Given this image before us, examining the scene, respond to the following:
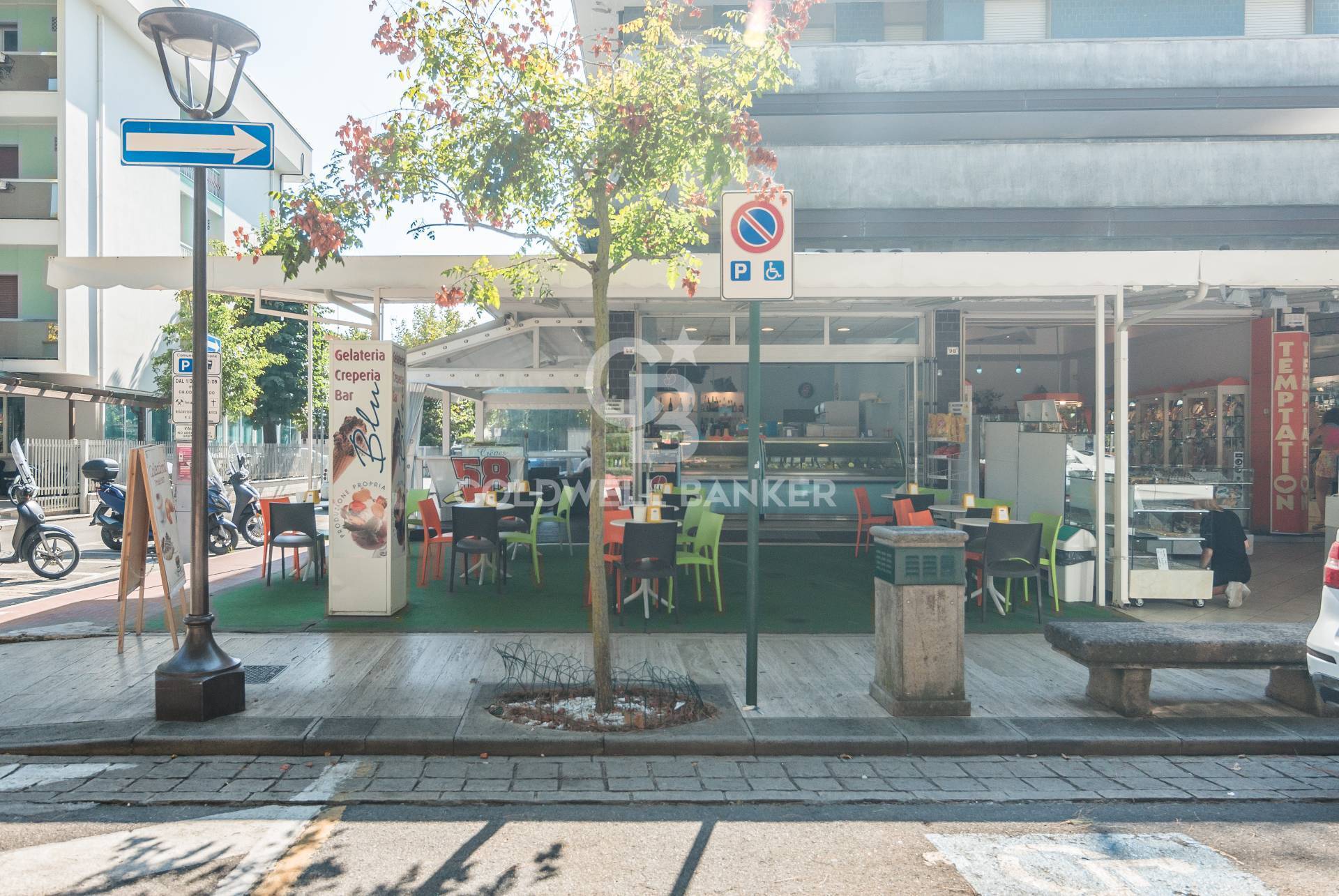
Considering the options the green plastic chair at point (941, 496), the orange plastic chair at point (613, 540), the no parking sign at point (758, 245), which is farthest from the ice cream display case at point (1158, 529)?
the no parking sign at point (758, 245)

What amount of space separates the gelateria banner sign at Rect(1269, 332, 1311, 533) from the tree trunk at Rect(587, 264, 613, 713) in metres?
12.8

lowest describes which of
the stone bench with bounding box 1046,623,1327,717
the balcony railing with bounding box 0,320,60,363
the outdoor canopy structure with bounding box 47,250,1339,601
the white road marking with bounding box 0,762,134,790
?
the white road marking with bounding box 0,762,134,790

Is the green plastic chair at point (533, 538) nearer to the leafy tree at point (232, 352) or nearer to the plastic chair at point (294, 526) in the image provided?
the plastic chair at point (294, 526)

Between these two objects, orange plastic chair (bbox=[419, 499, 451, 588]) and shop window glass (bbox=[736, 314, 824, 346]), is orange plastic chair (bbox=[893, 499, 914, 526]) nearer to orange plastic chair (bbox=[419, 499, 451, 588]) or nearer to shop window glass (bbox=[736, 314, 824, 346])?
shop window glass (bbox=[736, 314, 824, 346])

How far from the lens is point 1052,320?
47.1 ft

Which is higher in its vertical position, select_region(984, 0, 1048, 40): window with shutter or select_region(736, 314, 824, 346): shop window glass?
select_region(984, 0, 1048, 40): window with shutter

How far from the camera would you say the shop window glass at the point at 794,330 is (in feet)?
43.3

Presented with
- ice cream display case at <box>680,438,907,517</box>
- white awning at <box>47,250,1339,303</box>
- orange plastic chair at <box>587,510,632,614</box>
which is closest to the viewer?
white awning at <box>47,250,1339,303</box>

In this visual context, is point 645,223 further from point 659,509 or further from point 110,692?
point 110,692

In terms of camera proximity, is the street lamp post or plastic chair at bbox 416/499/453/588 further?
plastic chair at bbox 416/499/453/588

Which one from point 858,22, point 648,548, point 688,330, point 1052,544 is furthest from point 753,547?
point 858,22

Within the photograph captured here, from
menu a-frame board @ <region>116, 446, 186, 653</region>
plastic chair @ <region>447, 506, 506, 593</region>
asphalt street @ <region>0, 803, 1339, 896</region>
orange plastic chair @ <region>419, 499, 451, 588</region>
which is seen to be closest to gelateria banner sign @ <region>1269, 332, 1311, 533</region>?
asphalt street @ <region>0, 803, 1339, 896</region>

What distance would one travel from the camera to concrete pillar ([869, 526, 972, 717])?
5109mm

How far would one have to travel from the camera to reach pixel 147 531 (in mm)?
6777
